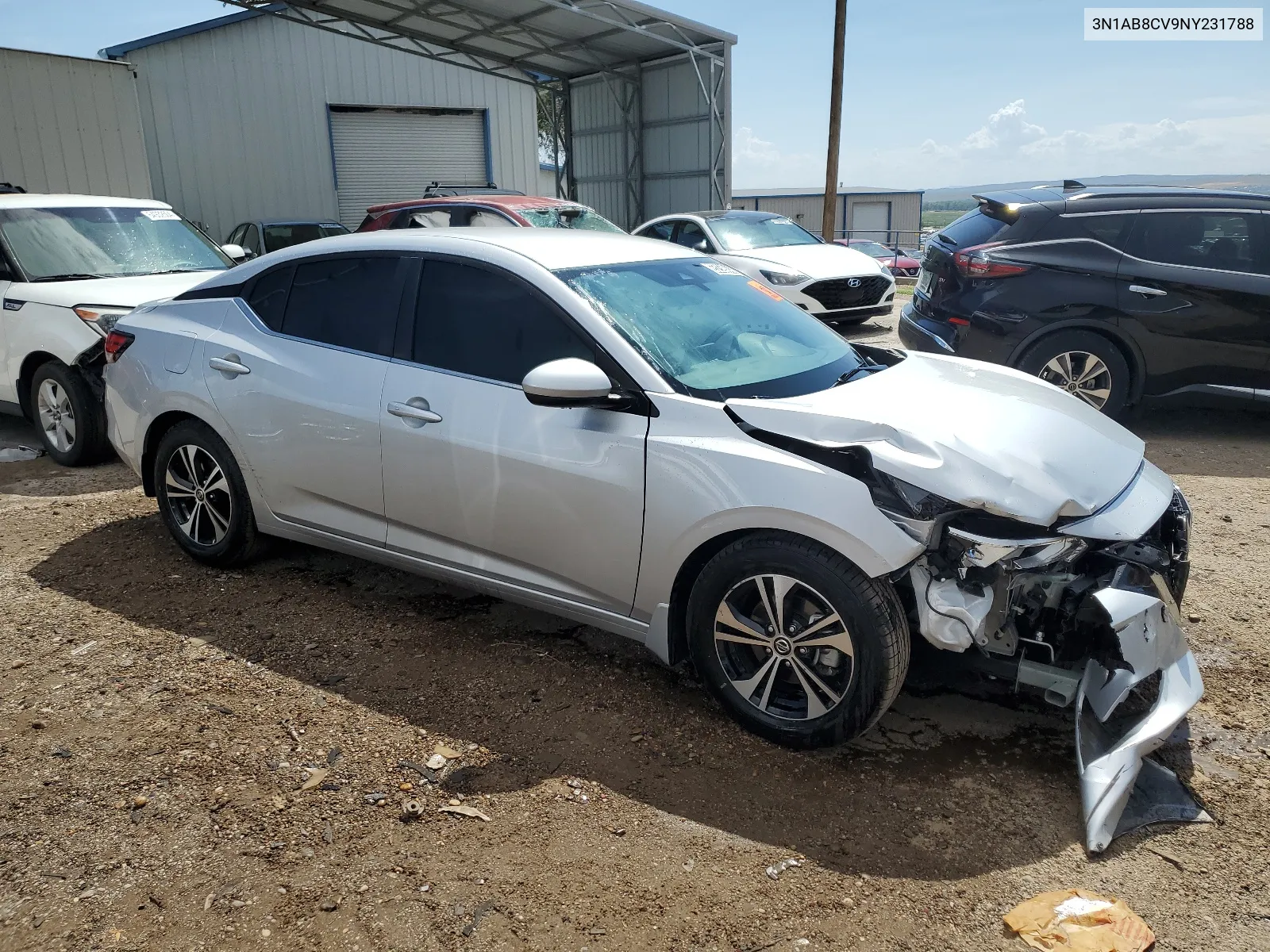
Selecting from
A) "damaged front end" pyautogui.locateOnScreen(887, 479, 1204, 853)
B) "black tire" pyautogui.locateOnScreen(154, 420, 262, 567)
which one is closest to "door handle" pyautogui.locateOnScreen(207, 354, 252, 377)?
"black tire" pyautogui.locateOnScreen(154, 420, 262, 567)

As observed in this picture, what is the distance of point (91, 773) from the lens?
3.11 m

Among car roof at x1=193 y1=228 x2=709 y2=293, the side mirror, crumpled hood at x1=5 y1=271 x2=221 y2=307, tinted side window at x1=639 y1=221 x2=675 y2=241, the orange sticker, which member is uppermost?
car roof at x1=193 y1=228 x2=709 y2=293

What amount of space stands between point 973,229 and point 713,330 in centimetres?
471

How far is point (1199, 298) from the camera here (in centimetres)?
667

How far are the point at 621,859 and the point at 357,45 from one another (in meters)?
21.3

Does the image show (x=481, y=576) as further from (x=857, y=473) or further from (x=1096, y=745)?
(x=1096, y=745)

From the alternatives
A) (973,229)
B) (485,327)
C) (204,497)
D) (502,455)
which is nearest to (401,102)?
(973,229)

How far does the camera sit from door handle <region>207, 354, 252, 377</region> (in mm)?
4289

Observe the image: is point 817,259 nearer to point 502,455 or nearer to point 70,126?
point 70,126

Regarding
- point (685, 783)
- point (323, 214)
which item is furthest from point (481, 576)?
point (323, 214)

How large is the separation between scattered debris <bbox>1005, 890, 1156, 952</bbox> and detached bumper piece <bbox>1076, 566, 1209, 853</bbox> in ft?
0.73

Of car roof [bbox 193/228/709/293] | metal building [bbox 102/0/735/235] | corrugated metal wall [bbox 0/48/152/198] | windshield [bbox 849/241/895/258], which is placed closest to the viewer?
car roof [bbox 193/228/709/293]

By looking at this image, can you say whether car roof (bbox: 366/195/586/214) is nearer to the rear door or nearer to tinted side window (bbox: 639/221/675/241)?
tinted side window (bbox: 639/221/675/241)

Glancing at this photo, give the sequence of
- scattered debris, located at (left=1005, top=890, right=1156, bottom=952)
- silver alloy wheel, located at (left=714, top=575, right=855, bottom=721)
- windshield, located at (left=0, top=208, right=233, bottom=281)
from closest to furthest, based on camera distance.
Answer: scattered debris, located at (left=1005, top=890, right=1156, bottom=952)
silver alloy wheel, located at (left=714, top=575, right=855, bottom=721)
windshield, located at (left=0, top=208, right=233, bottom=281)
